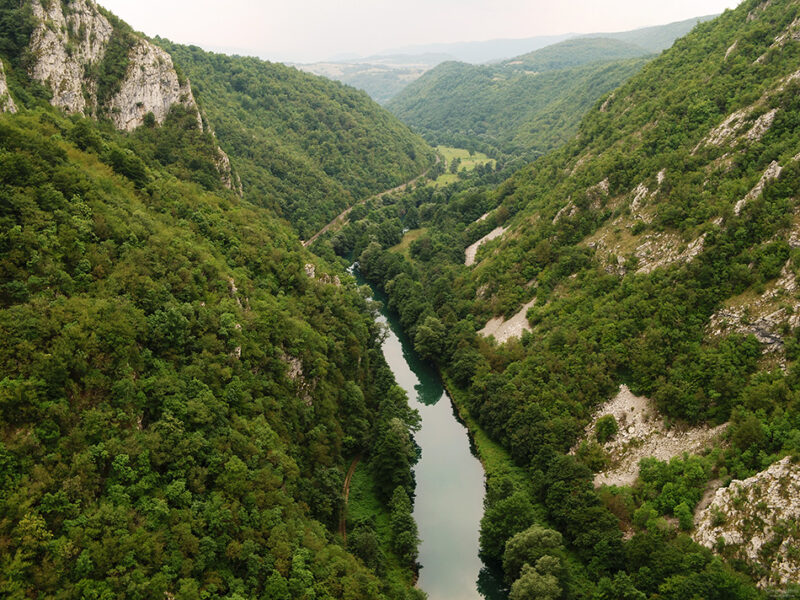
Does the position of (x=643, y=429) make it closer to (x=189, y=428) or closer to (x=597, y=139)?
(x=189, y=428)

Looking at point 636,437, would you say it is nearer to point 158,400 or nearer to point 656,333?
point 656,333

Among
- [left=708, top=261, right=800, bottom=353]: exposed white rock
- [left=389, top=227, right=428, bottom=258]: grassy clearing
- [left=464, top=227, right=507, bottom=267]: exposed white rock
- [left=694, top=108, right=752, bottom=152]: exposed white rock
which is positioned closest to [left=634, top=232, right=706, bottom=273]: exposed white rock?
[left=708, top=261, right=800, bottom=353]: exposed white rock

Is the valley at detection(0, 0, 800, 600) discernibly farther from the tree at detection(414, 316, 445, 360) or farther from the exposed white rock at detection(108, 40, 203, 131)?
the tree at detection(414, 316, 445, 360)

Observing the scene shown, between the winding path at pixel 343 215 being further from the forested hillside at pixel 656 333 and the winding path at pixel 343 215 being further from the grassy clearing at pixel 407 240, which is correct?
the forested hillside at pixel 656 333

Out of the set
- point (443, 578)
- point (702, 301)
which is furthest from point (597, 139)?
point (443, 578)

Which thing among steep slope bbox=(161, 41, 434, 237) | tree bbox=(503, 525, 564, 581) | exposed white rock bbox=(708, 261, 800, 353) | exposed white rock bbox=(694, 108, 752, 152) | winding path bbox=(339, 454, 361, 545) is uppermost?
steep slope bbox=(161, 41, 434, 237)

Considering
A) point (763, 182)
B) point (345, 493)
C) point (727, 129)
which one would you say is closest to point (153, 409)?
point (345, 493)
